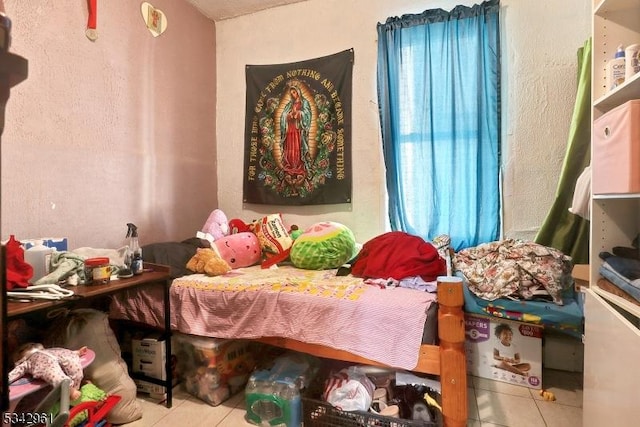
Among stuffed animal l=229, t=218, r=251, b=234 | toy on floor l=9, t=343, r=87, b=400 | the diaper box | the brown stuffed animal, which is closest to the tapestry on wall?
stuffed animal l=229, t=218, r=251, b=234

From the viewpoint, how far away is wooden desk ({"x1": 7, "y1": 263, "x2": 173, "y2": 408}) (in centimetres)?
117

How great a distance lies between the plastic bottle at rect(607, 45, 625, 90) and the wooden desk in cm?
210

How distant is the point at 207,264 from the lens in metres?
1.95

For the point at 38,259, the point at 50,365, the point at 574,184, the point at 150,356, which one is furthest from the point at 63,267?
the point at 574,184

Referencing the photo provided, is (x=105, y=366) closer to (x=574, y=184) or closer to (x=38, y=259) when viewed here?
(x=38, y=259)

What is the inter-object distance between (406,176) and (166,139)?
1.78 meters

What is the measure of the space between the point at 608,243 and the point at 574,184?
0.89 meters

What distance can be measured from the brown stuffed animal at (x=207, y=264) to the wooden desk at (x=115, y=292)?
20cm

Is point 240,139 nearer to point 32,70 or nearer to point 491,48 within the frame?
point 32,70

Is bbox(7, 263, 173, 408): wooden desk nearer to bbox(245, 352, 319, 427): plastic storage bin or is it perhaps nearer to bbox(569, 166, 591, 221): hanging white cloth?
bbox(245, 352, 319, 427): plastic storage bin

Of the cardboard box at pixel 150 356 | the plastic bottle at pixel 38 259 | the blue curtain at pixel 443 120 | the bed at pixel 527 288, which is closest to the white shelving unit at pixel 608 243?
the bed at pixel 527 288

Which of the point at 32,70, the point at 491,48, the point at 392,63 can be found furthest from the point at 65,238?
the point at 491,48

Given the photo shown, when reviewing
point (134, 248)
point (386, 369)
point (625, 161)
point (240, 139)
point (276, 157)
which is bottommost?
point (386, 369)

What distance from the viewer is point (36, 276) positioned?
1.45m
